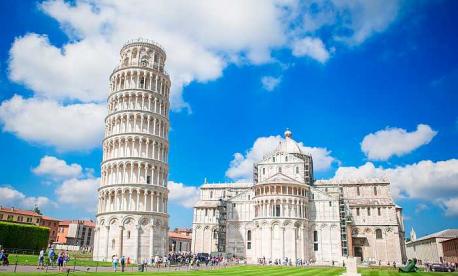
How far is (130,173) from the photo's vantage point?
54.5 meters

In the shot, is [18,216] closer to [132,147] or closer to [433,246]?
[132,147]

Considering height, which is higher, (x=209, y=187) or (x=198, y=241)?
(x=209, y=187)

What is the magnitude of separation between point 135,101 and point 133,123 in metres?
3.48

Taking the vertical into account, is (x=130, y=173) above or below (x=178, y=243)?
above

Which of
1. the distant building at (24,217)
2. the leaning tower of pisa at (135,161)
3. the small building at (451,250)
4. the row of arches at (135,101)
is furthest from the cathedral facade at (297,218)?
the distant building at (24,217)

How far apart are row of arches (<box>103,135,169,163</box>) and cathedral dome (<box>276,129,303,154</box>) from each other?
3579 cm

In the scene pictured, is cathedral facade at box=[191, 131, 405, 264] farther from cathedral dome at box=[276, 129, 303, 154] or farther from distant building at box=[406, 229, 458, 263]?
distant building at box=[406, 229, 458, 263]

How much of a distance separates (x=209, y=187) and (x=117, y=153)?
134 feet

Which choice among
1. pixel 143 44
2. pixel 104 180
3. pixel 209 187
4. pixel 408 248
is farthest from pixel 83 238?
pixel 408 248

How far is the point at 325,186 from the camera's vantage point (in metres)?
85.8

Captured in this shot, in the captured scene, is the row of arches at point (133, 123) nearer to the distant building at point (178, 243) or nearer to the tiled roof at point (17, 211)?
the tiled roof at point (17, 211)

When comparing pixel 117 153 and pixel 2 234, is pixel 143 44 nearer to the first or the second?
pixel 117 153

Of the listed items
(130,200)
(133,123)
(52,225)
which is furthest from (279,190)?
(52,225)

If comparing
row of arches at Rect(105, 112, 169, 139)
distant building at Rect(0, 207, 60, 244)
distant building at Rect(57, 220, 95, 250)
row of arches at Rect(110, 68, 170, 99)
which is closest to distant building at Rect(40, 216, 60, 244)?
distant building at Rect(0, 207, 60, 244)
